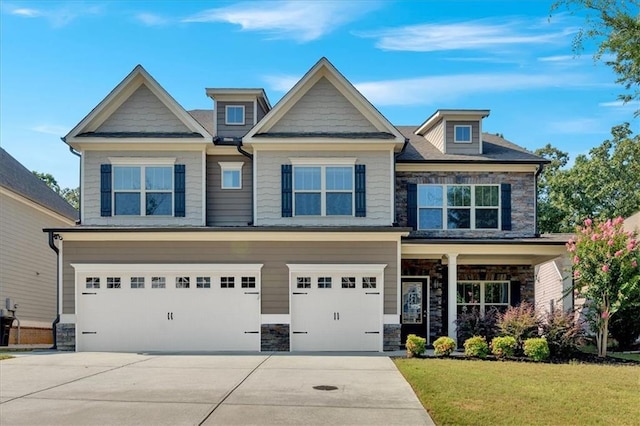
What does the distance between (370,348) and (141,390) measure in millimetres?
8281

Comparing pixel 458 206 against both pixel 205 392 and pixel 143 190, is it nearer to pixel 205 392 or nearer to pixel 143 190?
pixel 143 190

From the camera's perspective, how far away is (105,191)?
58.1ft

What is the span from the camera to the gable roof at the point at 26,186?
2144 centimetres

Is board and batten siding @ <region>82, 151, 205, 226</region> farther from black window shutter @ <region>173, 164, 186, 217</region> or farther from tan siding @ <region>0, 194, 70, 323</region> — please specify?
tan siding @ <region>0, 194, 70, 323</region>

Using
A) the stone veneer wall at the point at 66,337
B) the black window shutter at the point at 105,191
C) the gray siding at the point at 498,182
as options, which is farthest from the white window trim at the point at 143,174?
the gray siding at the point at 498,182

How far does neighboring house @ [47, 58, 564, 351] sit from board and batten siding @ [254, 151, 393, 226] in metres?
0.04

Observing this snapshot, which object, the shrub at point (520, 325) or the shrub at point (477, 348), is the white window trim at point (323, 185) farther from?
the shrub at point (520, 325)

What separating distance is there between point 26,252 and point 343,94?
526 inches

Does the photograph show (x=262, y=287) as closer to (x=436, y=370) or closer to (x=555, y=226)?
(x=436, y=370)

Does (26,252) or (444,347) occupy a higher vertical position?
(26,252)

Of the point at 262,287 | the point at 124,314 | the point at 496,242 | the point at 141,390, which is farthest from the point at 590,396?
the point at 124,314

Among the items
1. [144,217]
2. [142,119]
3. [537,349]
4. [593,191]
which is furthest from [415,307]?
[593,191]

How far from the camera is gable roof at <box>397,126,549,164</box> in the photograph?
18906 mm

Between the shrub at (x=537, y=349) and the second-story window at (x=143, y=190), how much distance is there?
10460 mm
